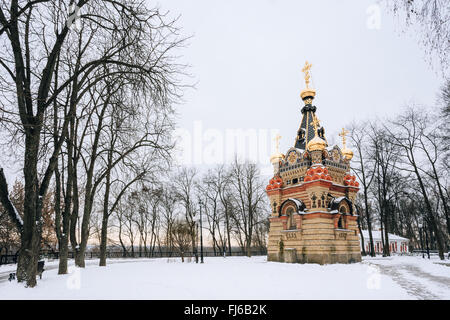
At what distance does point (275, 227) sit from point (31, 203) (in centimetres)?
1793

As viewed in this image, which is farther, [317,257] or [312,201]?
[312,201]

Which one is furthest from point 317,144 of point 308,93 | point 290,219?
point 290,219

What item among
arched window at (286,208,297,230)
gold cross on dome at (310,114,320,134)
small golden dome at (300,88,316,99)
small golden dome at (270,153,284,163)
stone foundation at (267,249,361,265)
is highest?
small golden dome at (300,88,316,99)

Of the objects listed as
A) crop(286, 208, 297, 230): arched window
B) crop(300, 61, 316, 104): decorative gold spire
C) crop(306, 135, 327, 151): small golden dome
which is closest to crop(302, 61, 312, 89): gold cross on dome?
crop(300, 61, 316, 104): decorative gold spire

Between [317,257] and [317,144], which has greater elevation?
[317,144]

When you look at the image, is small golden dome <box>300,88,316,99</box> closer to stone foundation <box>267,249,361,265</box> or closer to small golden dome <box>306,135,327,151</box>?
small golden dome <box>306,135,327,151</box>

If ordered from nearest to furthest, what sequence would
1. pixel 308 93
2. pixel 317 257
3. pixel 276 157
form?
1. pixel 317 257
2. pixel 276 157
3. pixel 308 93

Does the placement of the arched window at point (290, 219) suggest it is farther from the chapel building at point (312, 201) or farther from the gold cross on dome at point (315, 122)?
the gold cross on dome at point (315, 122)

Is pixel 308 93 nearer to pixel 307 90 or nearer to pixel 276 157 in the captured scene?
pixel 307 90

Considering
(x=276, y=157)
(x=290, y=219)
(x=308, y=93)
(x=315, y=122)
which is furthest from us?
(x=308, y=93)

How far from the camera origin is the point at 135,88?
8352 mm

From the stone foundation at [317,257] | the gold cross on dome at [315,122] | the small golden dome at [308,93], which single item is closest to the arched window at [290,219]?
the stone foundation at [317,257]
